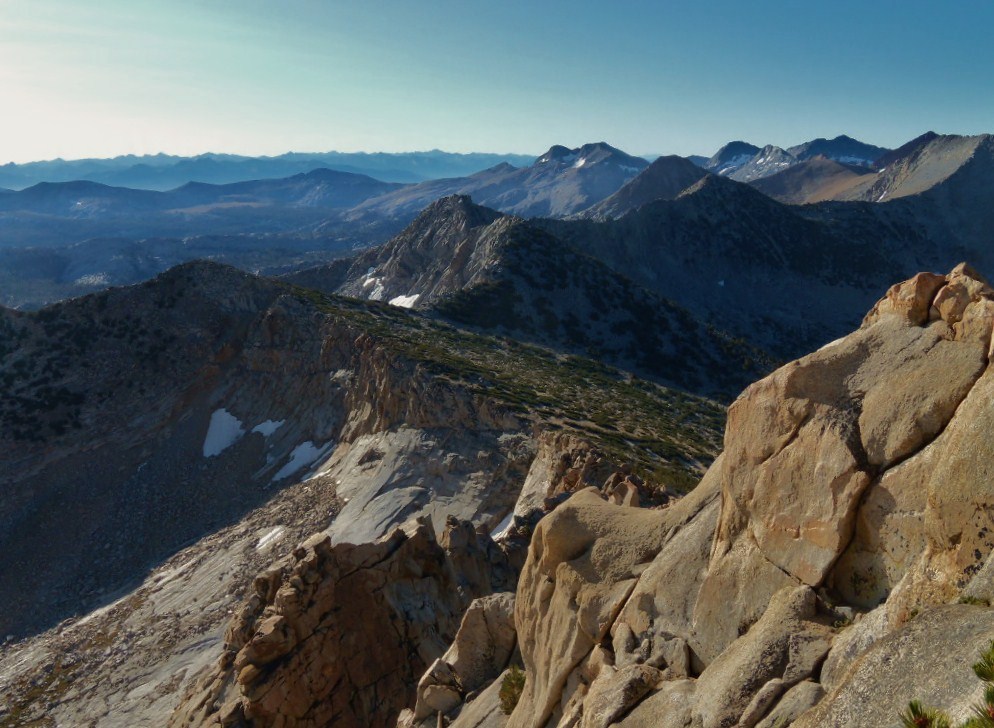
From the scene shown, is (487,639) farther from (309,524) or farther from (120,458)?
(120,458)

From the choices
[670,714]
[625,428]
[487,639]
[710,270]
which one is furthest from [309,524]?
[710,270]

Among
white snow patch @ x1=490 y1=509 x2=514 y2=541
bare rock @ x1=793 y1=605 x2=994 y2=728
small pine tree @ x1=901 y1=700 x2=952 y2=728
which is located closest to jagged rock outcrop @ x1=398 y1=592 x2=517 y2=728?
bare rock @ x1=793 y1=605 x2=994 y2=728

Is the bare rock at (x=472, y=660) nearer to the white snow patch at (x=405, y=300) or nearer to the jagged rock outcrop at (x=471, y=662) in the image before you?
the jagged rock outcrop at (x=471, y=662)

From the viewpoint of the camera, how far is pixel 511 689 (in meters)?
17.2

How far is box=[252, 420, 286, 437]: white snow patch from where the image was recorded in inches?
2292

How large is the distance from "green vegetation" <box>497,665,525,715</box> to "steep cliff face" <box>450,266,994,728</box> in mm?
2091

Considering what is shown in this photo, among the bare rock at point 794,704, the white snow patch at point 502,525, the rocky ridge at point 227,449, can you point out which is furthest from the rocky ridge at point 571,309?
the bare rock at point 794,704

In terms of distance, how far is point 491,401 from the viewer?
4562cm

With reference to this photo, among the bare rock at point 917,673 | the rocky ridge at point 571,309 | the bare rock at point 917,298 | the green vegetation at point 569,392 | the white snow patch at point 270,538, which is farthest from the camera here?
the rocky ridge at point 571,309

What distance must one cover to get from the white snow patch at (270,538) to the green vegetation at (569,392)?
1533 centimetres

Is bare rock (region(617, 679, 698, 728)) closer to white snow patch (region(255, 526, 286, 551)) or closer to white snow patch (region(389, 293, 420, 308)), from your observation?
white snow patch (region(255, 526, 286, 551))

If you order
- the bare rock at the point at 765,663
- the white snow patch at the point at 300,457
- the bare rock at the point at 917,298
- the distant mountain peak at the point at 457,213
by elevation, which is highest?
the distant mountain peak at the point at 457,213

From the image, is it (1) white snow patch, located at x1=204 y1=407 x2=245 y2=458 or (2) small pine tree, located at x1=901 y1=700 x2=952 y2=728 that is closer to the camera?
(2) small pine tree, located at x1=901 y1=700 x2=952 y2=728

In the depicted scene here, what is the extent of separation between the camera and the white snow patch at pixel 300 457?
53.1m
